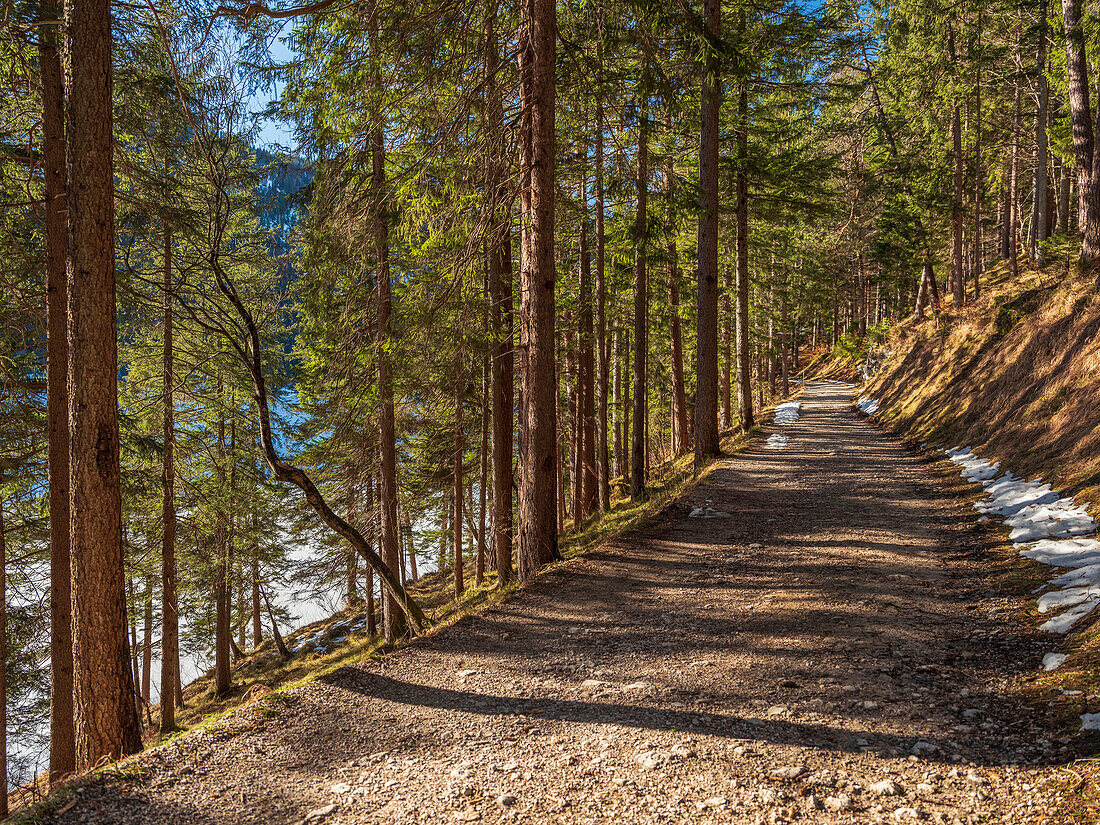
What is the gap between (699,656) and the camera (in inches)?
199

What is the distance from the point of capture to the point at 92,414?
498cm

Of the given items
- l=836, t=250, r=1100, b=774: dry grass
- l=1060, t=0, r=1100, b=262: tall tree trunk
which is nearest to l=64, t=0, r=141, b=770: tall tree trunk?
l=836, t=250, r=1100, b=774: dry grass

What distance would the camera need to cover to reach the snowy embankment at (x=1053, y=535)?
15.6 feet

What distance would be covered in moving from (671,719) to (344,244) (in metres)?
7.78

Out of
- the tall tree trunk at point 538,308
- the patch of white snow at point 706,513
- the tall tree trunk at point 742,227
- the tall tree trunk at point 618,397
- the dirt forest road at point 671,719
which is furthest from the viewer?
the tall tree trunk at point 618,397

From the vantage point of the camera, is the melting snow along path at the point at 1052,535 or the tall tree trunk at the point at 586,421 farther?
the tall tree trunk at the point at 586,421

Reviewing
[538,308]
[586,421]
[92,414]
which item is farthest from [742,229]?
[92,414]

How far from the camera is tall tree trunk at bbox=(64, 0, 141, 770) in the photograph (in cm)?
491

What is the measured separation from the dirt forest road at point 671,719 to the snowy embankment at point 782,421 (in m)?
8.75

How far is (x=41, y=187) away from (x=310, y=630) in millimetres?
24460

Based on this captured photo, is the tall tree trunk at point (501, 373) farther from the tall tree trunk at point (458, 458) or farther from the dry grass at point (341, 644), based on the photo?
the dry grass at point (341, 644)

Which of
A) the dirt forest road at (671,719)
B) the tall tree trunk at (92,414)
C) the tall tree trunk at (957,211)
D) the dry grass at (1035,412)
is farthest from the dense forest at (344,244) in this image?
the tall tree trunk at (957,211)

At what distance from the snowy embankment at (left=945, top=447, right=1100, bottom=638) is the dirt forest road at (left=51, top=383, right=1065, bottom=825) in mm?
504

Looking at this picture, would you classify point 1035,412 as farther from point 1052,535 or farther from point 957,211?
point 957,211
